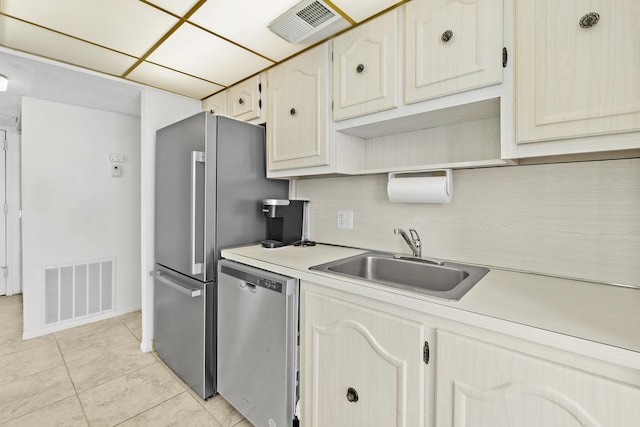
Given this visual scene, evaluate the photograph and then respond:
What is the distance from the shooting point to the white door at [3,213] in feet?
11.3

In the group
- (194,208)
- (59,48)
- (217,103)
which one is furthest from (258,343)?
(59,48)

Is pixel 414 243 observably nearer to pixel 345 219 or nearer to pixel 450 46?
pixel 345 219

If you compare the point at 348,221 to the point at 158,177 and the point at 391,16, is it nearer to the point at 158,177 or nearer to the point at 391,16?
the point at 391,16

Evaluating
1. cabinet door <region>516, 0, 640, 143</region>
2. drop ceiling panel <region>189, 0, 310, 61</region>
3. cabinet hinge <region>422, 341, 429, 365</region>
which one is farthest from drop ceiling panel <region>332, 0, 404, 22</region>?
cabinet hinge <region>422, 341, 429, 365</region>

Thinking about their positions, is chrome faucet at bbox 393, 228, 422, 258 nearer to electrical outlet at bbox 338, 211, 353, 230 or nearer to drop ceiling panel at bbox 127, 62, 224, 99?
electrical outlet at bbox 338, 211, 353, 230

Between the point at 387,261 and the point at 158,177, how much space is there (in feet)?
5.77

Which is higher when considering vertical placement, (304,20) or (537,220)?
(304,20)

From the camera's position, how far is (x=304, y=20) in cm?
146

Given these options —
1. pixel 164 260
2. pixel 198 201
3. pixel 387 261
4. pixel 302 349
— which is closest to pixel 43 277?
pixel 164 260

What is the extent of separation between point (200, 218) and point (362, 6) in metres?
1.39

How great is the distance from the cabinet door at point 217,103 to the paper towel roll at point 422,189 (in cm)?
160

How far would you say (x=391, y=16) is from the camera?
136 centimetres

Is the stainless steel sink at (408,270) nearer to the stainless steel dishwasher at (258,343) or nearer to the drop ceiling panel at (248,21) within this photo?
the stainless steel dishwasher at (258,343)

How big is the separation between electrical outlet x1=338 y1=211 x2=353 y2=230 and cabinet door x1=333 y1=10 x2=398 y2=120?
63 cm
